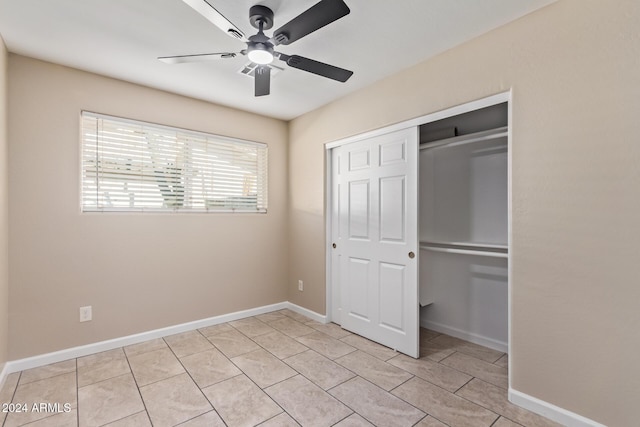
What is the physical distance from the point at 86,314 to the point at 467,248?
3643 mm

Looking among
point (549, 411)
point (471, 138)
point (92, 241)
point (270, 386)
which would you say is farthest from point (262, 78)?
point (549, 411)

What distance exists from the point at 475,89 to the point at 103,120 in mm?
3200

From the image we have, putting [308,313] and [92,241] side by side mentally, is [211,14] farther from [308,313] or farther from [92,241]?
[308,313]

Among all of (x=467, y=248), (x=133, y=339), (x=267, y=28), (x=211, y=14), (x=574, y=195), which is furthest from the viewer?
(x=467, y=248)

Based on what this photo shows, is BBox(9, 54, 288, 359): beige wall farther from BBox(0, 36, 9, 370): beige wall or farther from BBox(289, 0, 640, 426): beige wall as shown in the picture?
BBox(289, 0, 640, 426): beige wall

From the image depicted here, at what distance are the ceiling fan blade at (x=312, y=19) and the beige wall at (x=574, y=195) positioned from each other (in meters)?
1.29

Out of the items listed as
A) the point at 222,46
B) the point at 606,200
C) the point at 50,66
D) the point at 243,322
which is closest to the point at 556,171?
the point at 606,200

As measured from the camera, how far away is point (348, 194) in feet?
10.9

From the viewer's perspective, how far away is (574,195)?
1.80m

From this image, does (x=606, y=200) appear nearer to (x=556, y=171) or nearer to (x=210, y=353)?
(x=556, y=171)

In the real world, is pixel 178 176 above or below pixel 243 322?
above

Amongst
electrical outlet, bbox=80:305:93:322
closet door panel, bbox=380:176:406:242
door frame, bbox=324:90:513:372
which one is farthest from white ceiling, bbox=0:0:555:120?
electrical outlet, bbox=80:305:93:322

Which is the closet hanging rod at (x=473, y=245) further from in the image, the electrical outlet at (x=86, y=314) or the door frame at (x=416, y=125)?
the electrical outlet at (x=86, y=314)

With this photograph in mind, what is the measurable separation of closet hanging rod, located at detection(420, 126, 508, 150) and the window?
81.6 inches
